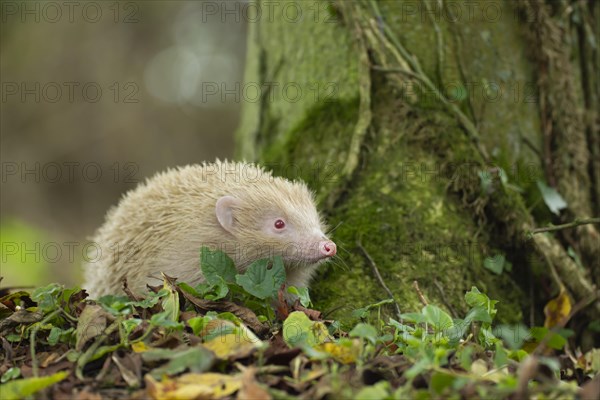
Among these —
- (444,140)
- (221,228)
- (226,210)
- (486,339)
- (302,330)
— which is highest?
(444,140)

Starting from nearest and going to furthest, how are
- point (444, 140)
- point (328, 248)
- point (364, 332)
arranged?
point (364, 332) < point (328, 248) < point (444, 140)

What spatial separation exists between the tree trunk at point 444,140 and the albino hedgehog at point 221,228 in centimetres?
33

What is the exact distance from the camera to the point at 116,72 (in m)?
18.0

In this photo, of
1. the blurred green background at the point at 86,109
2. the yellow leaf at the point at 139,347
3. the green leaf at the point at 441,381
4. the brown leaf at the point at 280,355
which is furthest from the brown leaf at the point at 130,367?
the blurred green background at the point at 86,109

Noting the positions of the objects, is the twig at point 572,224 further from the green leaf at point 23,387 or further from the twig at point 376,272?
the green leaf at point 23,387

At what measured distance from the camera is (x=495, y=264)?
17.2ft

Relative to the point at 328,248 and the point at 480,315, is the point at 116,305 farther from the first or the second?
the point at 480,315

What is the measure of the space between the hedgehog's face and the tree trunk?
312mm

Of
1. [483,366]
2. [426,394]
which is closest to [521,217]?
[483,366]

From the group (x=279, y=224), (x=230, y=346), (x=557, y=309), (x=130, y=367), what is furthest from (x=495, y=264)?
(x=130, y=367)

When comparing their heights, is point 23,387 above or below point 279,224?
below

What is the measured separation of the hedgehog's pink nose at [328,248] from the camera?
184 inches

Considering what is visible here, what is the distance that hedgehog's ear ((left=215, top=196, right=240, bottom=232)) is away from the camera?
5102 mm

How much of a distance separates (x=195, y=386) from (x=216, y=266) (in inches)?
58.2
